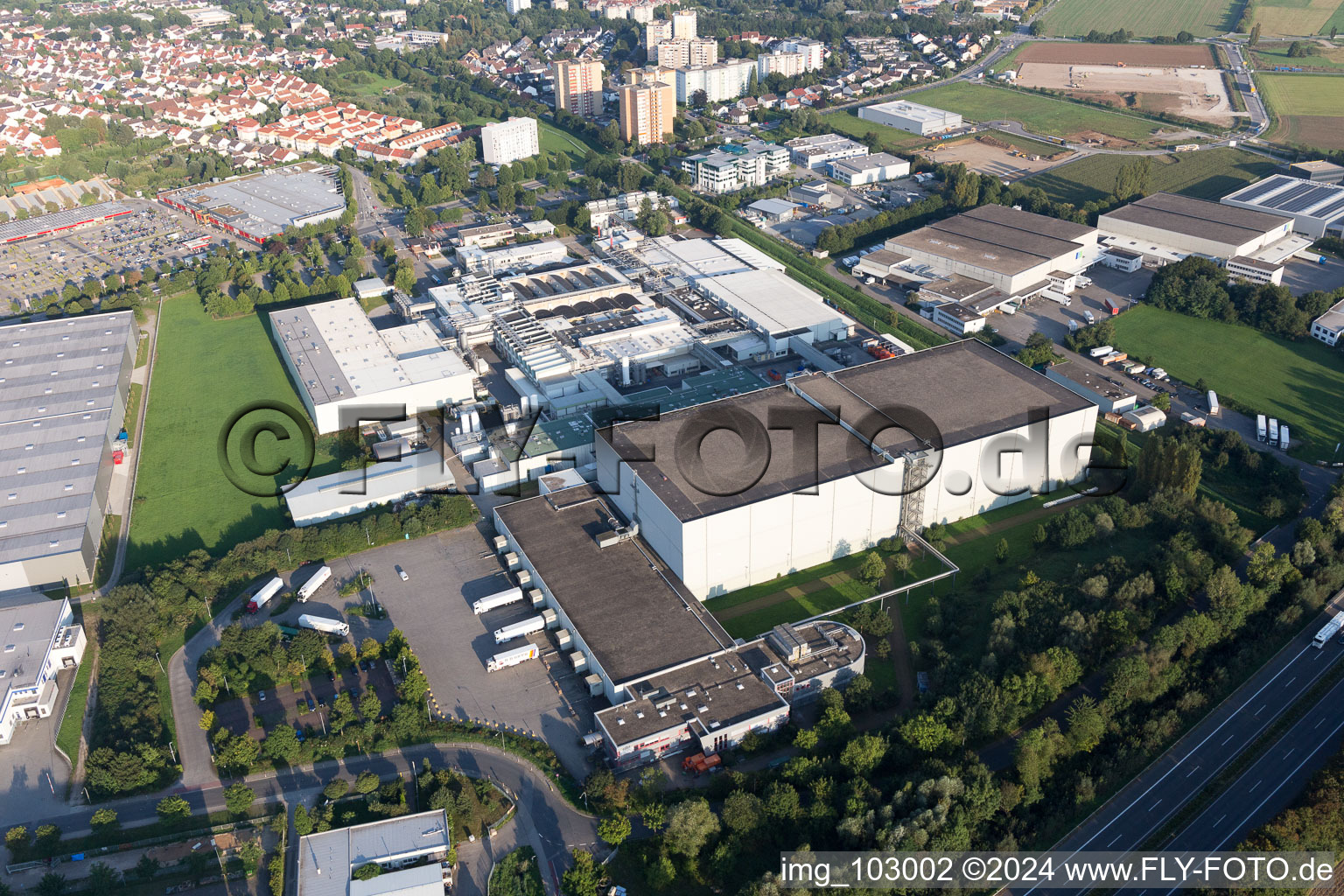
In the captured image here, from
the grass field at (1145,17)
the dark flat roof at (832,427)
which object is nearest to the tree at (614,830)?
the dark flat roof at (832,427)

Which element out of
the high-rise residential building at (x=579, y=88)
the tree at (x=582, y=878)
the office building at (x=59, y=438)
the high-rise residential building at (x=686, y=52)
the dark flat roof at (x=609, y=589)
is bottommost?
the tree at (x=582, y=878)

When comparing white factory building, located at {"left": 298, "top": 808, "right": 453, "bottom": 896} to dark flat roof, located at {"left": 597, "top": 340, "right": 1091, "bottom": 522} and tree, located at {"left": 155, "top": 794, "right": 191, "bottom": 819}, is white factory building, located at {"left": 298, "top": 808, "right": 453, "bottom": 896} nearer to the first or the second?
tree, located at {"left": 155, "top": 794, "right": 191, "bottom": 819}

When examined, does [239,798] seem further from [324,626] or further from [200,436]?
[200,436]

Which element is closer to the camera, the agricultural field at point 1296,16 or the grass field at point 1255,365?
the grass field at point 1255,365

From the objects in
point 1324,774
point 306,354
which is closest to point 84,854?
point 306,354

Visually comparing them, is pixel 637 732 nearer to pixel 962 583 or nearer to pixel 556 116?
pixel 962 583

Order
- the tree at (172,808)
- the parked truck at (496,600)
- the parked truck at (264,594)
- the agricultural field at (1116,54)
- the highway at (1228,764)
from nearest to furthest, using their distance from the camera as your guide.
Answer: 1. the highway at (1228,764)
2. the tree at (172,808)
3. the parked truck at (496,600)
4. the parked truck at (264,594)
5. the agricultural field at (1116,54)

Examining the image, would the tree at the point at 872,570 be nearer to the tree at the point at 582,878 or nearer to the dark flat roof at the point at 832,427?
the dark flat roof at the point at 832,427

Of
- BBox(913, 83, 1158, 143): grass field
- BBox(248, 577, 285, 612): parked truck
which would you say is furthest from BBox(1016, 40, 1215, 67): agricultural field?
BBox(248, 577, 285, 612): parked truck
